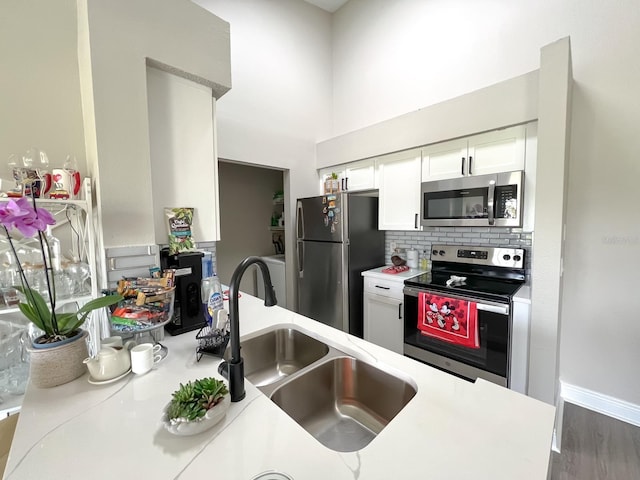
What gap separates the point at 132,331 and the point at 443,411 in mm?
1147

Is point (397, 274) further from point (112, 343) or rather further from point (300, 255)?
point (112, 343)

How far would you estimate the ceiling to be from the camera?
3406 millimetres

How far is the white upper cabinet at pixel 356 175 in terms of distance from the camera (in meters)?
2.90

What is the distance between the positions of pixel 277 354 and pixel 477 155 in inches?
83.1

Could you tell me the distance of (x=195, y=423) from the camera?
0.68 meters

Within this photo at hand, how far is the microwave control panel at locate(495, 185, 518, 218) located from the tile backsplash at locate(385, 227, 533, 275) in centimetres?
20

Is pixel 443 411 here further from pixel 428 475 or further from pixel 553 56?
pixel 553 56

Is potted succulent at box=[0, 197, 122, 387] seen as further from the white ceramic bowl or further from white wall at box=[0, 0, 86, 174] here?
white wall at box=[0, 0, 86, 174]

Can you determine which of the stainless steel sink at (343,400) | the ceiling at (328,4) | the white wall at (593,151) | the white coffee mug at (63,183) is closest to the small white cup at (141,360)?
the stainless steel sink at (343,400)

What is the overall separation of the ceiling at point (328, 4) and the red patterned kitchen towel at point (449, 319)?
3.71m

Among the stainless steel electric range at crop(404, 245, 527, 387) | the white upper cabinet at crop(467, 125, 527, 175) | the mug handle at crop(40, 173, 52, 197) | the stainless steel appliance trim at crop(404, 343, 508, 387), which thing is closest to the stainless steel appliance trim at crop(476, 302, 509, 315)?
the stainless steel electric range at crop(404, 245, 527, 387)

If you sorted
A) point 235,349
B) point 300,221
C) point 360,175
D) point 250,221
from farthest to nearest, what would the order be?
point 250,221, point 300,221, point 360,175, point 235,349

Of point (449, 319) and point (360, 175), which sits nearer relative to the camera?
point (449, 319)

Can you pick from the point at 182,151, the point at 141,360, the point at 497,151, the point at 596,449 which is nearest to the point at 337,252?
the point at 497,151
